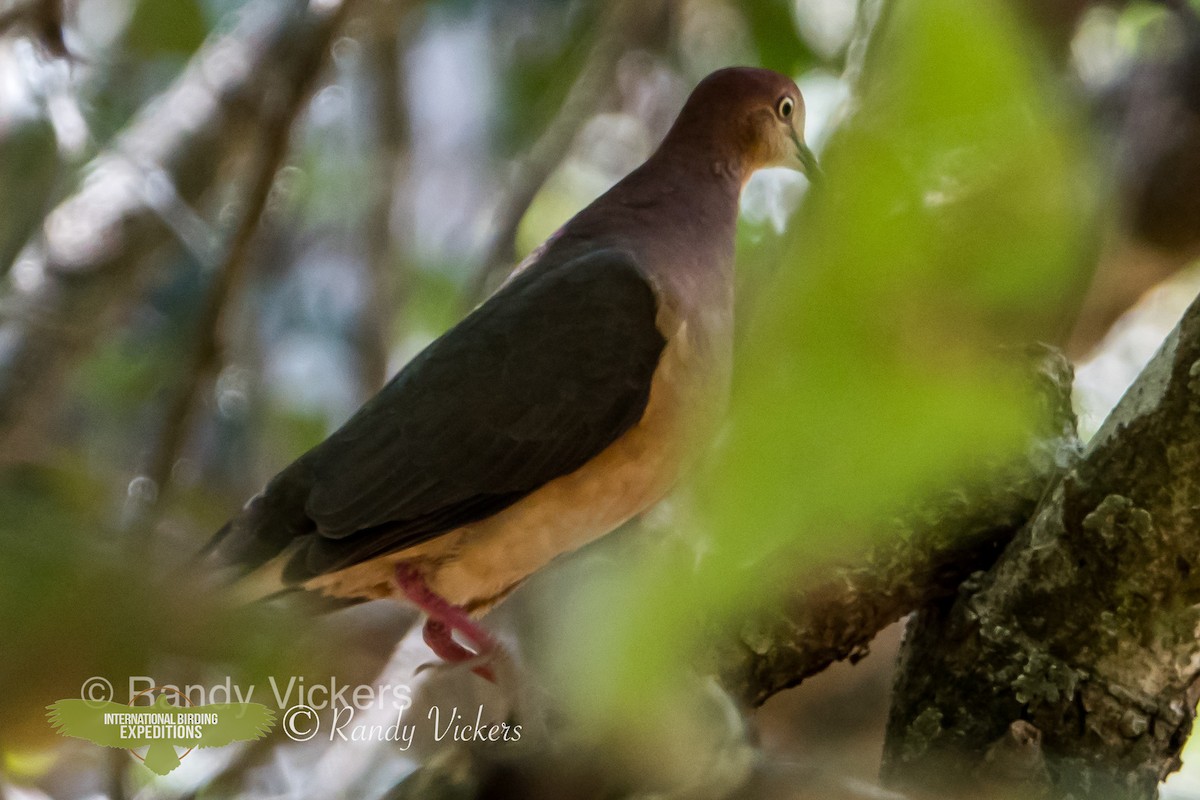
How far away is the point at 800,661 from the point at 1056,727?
46 cm

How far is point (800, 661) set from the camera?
225 centimetres

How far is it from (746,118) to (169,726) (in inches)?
72.1

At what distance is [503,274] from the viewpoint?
354 cm

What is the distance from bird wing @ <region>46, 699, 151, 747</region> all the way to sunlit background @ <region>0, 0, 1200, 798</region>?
0.03 metres

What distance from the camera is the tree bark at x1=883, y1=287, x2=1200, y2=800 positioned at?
1797 millimetres

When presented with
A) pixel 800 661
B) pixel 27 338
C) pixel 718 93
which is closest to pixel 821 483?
pixel 800 661

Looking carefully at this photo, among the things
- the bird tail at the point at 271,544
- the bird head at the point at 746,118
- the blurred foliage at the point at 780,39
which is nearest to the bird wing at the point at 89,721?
the bird tail at the point at 271,544

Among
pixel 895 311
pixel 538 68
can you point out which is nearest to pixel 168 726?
pixel 895 311

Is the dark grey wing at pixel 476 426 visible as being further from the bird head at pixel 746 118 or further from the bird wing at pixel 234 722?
the bird wing at pixel 234 722

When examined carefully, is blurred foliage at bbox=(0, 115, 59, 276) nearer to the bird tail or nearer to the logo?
the bird tail

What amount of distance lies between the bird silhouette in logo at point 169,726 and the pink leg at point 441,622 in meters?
0.67

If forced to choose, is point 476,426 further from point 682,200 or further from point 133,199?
point 133,199

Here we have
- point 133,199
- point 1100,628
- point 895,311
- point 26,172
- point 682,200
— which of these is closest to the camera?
point 895,311

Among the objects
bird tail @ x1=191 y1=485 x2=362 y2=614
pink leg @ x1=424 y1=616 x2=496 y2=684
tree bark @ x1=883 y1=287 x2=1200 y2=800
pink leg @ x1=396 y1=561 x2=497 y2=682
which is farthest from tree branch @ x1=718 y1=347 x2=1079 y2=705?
Answer: bird tail @ x1=191 y1=485 x2=362 y2=614
